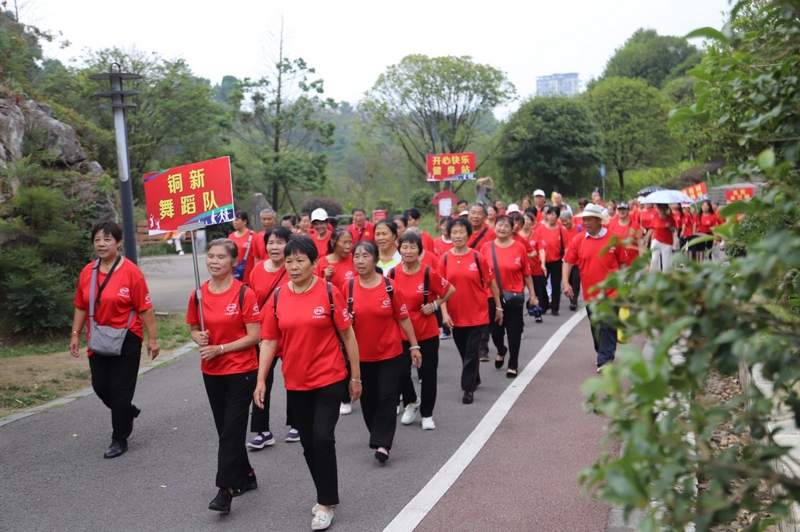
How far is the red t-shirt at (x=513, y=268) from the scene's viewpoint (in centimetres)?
937

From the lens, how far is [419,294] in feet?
23.7

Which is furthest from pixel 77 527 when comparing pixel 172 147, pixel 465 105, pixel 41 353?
pixel 465 105

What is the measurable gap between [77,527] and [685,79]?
6522 cm

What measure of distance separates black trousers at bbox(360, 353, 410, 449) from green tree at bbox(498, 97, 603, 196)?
36.6 m

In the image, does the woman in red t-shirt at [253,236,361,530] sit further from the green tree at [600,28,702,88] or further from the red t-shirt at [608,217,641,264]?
the green tree at [600,28,702,88]

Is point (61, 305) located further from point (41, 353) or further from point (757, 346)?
point (757, 346)

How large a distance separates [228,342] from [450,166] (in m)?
22.8

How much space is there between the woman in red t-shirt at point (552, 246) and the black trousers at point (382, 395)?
24.4ft

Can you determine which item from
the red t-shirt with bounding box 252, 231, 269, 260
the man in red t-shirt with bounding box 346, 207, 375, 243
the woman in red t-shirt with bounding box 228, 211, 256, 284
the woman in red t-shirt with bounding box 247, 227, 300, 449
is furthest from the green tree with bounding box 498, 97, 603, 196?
the woman in red t-shirt with bounding box 247, 227, 300, 449

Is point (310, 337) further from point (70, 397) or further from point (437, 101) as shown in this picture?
point (437, 101)

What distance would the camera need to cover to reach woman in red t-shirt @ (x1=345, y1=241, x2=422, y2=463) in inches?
249

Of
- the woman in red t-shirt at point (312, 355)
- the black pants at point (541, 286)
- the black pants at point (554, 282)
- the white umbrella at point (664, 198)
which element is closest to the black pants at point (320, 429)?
the woman in red t-shirt at point (312, 355)

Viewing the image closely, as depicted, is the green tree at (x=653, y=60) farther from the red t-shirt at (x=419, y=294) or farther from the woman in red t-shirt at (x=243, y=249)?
the red t-shirt at (x=419, y=294)

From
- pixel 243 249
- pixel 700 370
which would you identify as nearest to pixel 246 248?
pixel 243 249
